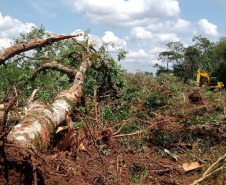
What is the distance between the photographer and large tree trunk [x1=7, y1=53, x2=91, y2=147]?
3353 millimetres

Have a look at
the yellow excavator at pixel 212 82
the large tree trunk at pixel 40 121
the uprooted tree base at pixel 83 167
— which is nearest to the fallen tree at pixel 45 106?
the large tree trunk at pixel 40 121

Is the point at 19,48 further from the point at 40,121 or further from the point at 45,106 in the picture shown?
the point at 40,121

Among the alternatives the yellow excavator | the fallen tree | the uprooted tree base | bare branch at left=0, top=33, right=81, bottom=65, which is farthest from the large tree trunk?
the yellow excavator

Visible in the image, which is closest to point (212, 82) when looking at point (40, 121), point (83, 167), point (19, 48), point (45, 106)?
point (19, 48)

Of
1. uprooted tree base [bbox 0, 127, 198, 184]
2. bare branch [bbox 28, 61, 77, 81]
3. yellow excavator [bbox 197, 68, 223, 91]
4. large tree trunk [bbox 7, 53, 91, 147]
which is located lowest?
uprooted tree base [bbox 0, 127, 198, 184]

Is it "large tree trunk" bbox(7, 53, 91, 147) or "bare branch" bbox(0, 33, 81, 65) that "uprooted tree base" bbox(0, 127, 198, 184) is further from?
"bare branch" bbox(0, 33, 81, 65)

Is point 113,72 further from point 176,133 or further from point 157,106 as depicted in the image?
point 176,133

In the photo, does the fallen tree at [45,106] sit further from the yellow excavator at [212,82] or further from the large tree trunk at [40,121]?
the yellow excavator at [212,82]

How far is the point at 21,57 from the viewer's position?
6.74 m

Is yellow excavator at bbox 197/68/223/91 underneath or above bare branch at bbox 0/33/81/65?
above

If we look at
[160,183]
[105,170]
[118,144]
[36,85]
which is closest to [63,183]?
[105,170]

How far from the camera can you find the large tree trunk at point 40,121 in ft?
11.0

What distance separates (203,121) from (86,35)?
175 inches

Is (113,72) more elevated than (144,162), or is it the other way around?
(113,72)
